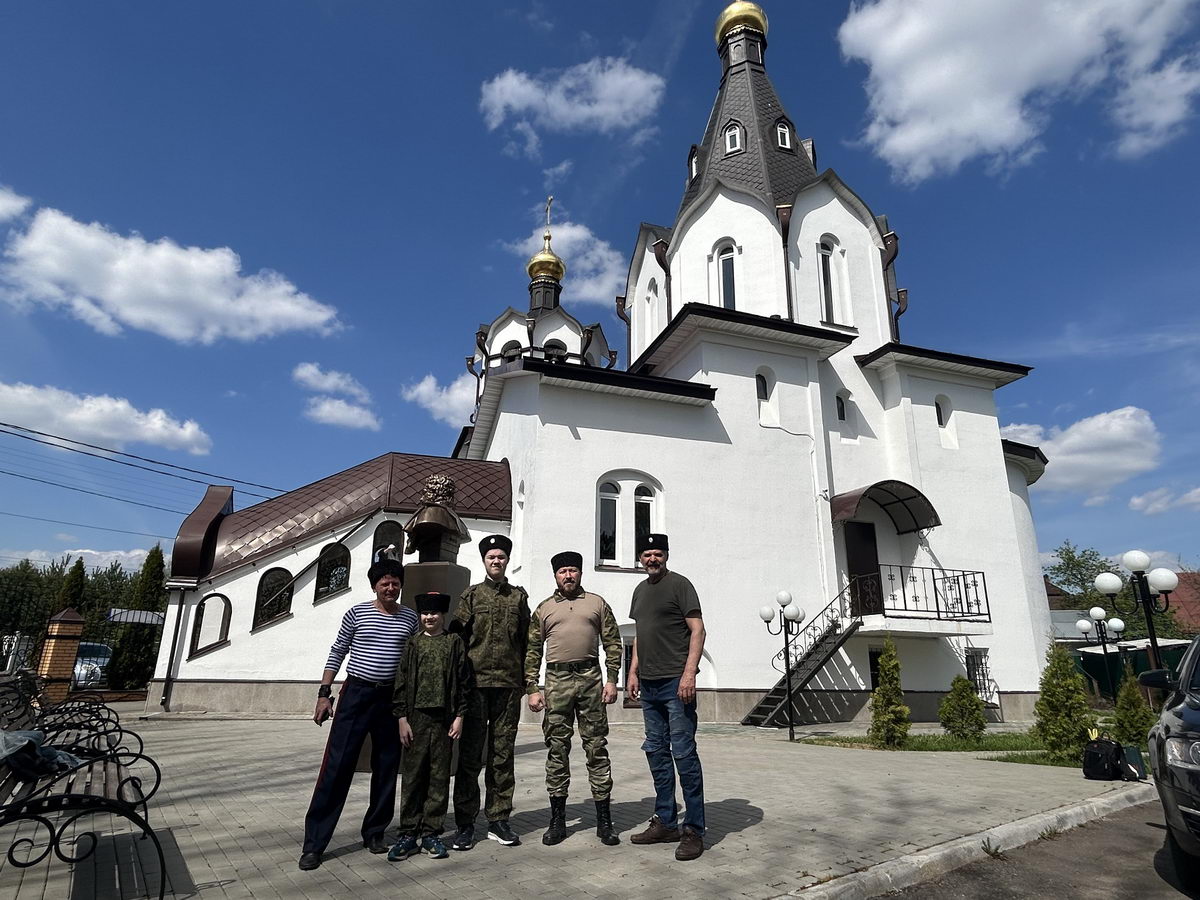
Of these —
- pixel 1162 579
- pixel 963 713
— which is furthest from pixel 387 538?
pixel 1162 579

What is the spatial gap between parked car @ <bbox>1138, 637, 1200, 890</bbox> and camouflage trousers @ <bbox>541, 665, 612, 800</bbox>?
309cm

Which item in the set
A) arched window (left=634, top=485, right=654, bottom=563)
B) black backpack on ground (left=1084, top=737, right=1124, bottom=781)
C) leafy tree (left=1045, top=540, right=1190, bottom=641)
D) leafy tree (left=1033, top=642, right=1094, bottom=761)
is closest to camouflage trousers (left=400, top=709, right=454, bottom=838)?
black backpack on ground (left=1084, top=737, right=1124, bottom=781)

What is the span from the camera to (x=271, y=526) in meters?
16.9

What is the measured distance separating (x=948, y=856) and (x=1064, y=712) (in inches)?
219

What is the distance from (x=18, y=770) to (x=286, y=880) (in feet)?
4.91

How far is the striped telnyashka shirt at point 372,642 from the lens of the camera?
423 cm

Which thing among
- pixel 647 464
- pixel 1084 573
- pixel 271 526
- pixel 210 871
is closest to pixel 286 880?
pixel 210 871

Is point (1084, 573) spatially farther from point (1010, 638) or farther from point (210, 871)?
point (210, 871)

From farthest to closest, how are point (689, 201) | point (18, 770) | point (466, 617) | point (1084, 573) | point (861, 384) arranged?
point (1084, 573) → point (689, 201) → point (861, 384) → point (466, 617) → point (18, 770)

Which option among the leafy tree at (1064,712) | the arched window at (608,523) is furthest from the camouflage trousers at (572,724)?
the arched window at (608,523)

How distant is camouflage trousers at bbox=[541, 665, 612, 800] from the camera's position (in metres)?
4.35

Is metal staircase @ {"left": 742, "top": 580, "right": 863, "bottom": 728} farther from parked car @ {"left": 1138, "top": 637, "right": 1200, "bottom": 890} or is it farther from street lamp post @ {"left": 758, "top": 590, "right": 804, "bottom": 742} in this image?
parked car @ {"left": 1138, "top": 637, "right": 1200, "bottom": 890}

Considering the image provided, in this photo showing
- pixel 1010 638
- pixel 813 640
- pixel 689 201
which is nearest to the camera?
pixel 813 640

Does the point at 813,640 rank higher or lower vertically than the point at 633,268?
lower
